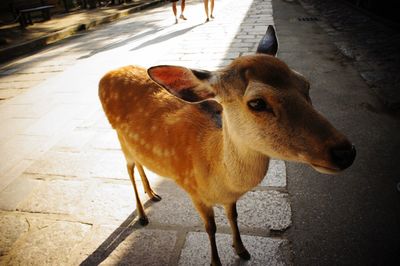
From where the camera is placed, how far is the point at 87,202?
9.96 ft

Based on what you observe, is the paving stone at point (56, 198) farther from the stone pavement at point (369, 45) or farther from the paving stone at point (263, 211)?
the stone pavement at point (369, 45)

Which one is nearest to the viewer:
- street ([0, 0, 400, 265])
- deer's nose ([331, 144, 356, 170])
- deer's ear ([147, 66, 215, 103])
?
deer's nose ([331, 144, 356, 170])

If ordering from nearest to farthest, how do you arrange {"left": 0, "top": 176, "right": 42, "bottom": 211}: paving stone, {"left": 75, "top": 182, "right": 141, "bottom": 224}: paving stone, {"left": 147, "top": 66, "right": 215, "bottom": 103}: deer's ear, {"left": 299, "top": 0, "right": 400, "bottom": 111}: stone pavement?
{"left": 147, "top": 66, "right": 215, "bottom": 103}: deer's ear, {"left": 75, "top": 182, "right": 141, "bottom": 224}: paving stone, {"left": 0, "top": 176, "right": 42, "bottom": 211}: paving stone, {"left": 299, "top": 0, "right": 400, "bottom": 111}: stone pavement

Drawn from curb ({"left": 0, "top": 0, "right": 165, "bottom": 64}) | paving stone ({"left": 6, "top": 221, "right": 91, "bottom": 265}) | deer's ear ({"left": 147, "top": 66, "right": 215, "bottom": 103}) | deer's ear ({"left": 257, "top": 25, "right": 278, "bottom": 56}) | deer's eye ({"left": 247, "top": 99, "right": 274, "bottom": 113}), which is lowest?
paving stone ({"left": 6, "top": 221, "right": 91, "bottom": 265})

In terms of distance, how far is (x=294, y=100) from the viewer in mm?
1408

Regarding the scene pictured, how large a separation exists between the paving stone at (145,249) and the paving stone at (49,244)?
0.43 m

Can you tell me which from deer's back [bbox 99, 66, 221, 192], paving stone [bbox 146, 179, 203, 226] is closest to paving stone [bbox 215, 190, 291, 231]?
paving stone [bbox 146, 179, 203, 226]

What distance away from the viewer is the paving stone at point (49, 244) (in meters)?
2.47

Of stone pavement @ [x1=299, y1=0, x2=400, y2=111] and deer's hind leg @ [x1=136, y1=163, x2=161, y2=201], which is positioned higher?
stone pavement @ [x1=299, y1=0, x2=400, y2=111]

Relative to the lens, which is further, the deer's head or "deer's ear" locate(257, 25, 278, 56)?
"deer's ear" locate(257, 25, 278, 56)

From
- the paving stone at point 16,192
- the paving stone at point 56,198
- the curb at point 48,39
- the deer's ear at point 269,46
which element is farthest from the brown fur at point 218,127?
the curb at point 48,39

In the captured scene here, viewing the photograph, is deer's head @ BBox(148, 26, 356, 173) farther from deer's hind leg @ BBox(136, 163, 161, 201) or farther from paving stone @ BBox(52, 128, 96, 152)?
paving stone @ BBox(52, 128, 96, 152)

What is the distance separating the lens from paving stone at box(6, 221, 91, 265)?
8.10ft

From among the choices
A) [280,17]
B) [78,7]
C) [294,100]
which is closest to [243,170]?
[294,100]
